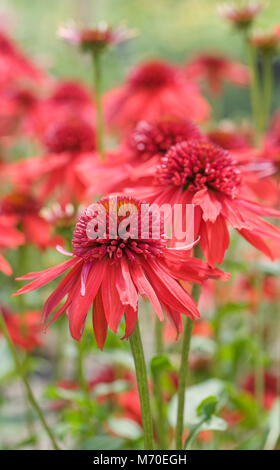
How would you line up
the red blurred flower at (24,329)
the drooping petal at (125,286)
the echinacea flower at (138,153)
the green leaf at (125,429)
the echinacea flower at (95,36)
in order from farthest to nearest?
the red blurred flower at (24,329) < the echinacea flower at (95,36) < the green leaf at (125,429) < the echinacea flower at (138,153) < the drooping petal at (125,286)

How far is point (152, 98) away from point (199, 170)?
621 millimetres

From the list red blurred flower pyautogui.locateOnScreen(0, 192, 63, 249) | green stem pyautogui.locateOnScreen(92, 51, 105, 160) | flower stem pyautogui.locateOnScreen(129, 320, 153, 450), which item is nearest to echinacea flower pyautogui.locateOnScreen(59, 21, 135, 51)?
green stem pyautogui.locateOnScreen(92, 51, 105, 160)

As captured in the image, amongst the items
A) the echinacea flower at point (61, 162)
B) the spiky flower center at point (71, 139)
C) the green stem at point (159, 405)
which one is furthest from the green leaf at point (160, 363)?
the spiky flower center at point (71, 139)

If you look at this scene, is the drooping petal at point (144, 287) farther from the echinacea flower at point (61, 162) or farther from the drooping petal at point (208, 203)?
the echinacea flower at point (61, 162)

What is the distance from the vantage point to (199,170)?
0.57m

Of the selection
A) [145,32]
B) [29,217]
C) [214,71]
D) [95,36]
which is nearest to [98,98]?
[95,36]

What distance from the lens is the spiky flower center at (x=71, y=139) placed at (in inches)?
39.8

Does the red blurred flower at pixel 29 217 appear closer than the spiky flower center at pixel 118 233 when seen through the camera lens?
No

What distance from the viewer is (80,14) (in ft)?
18.5

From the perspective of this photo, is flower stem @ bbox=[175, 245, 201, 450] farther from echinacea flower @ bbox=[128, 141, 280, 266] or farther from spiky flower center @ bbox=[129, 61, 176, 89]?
spiky flower center @ bbox=[129, 61, 176, 89]

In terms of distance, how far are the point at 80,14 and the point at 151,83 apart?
Result: 4.93 metres

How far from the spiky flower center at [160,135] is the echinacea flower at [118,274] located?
230mm

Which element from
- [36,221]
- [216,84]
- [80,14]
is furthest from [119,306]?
[80,14]

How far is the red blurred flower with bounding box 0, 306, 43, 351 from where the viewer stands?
1003 mm
